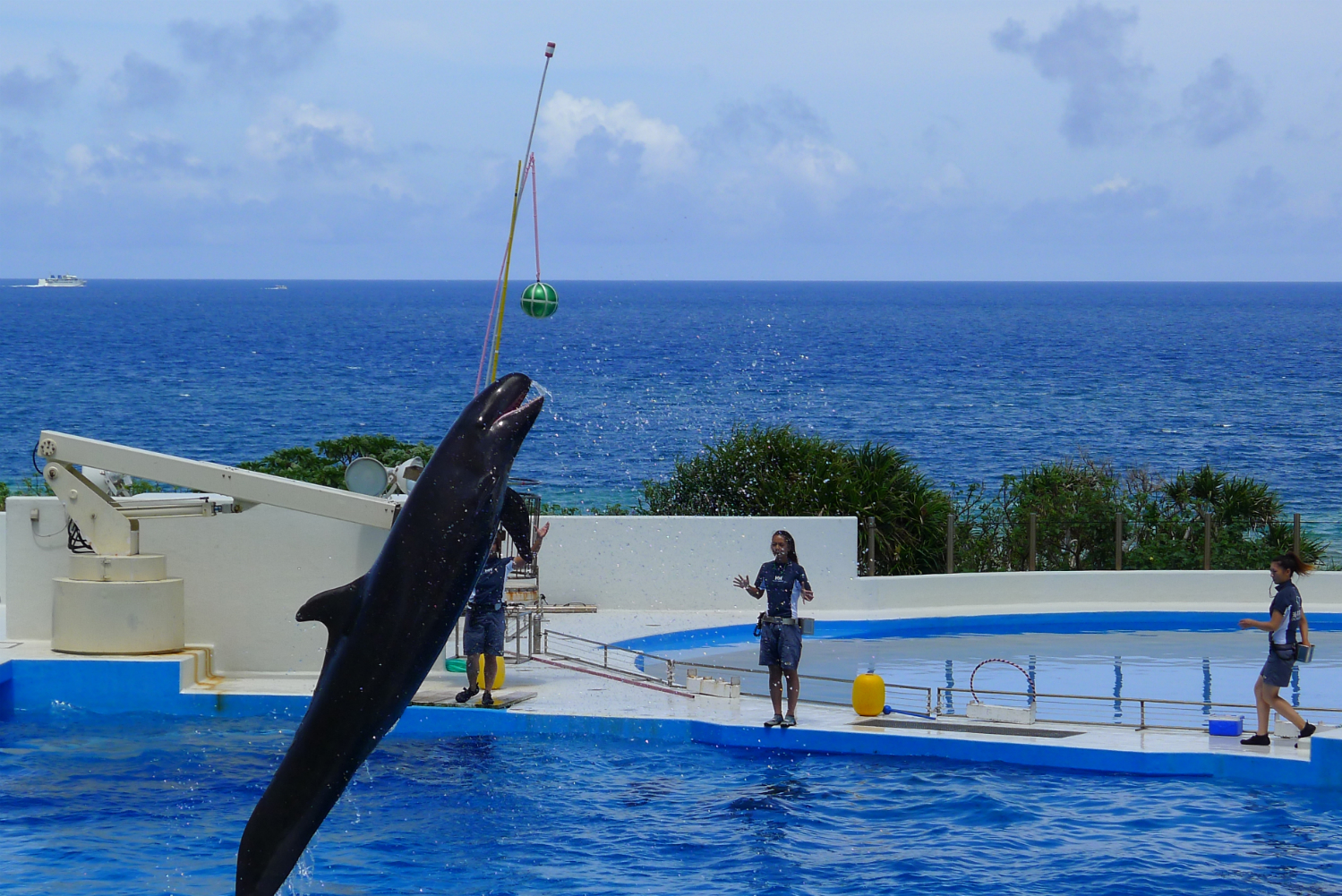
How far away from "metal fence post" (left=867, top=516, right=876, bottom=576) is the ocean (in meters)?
16.5

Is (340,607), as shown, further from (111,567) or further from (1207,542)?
(1207,542)

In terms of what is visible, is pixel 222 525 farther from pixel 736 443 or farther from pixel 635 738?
pixel 736 443

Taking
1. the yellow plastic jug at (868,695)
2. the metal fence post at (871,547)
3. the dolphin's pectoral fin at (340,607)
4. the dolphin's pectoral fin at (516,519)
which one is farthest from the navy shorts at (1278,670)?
the dolphin's pectoral fin at (340,607)

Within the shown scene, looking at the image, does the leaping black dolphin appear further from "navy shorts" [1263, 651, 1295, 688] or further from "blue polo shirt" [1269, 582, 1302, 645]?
"navy shorts" [1263, 651, 1295, 688]

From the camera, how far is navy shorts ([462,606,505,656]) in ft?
38.9

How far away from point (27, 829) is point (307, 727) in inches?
221

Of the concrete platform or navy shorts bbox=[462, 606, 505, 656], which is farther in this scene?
navy shorts bbox=[462, 606, 505, 656]

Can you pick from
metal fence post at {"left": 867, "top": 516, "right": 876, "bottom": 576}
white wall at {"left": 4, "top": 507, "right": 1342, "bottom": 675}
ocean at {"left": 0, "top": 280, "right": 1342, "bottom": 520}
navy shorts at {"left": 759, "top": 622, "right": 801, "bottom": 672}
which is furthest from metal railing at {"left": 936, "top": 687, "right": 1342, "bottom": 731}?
ocean at {"left": 0, "top": 280, "right": 1342, "bottom": 520}

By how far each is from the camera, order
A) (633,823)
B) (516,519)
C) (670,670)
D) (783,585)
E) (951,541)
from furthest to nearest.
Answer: (951,541), (670,670), (783,585), (633,823), (516,519)

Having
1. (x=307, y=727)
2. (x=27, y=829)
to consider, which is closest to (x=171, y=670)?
(x=27, y=829)

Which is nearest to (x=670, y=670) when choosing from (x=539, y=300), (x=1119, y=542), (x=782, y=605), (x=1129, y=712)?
(x=782, y=605)

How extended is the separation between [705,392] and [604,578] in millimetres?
64825

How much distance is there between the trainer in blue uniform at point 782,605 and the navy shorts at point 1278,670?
133 inches

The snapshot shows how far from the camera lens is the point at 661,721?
11.7 metres
